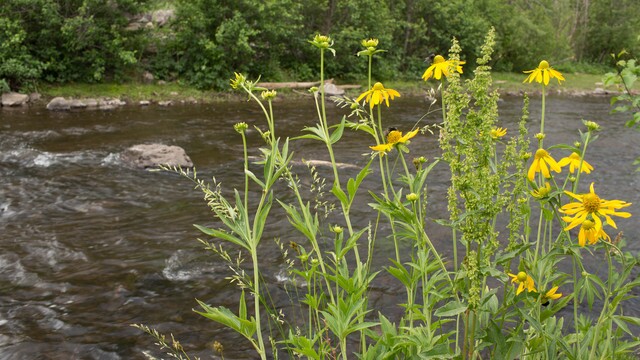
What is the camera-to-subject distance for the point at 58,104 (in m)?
13.5

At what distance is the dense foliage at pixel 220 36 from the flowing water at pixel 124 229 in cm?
294

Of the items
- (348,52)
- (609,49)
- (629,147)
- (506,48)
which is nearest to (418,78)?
(348,52)

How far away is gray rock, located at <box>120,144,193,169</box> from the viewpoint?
28.7 feet

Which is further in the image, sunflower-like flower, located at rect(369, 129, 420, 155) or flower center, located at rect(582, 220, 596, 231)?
sunflower-like flower, located at rect(369, 129, 420, 155)

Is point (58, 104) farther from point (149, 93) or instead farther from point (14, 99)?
point (149, 93)

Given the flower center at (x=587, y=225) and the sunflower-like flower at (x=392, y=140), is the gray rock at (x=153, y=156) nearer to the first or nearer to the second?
the sunflower-like flower at (x=392, y=140)

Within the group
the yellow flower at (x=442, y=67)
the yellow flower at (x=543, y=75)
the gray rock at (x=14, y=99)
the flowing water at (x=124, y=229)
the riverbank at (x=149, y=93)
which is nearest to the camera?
the yellow flower at (x=442, y=67)

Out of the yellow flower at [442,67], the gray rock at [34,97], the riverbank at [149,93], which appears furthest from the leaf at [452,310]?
the gray rock at [34,97]

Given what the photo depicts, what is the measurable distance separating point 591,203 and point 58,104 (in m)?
13.7

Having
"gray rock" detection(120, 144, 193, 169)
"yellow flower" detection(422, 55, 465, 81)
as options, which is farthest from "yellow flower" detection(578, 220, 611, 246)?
"gray rock" detection(120, 144, 193, 169)

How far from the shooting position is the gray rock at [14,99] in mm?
13322

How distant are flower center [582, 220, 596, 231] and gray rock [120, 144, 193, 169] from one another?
7.41 m

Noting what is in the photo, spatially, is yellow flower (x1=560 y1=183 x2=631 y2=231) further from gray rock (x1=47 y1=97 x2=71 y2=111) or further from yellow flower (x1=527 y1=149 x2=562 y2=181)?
gray rock (x1=47 y1=97 x2=71 y2=111)

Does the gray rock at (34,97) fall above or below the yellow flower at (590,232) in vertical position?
below
